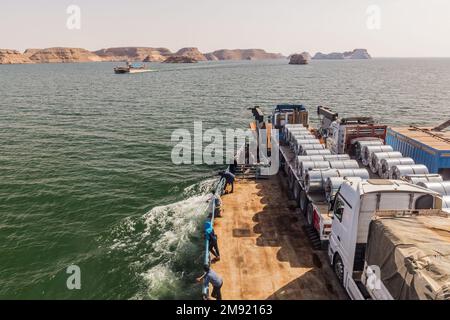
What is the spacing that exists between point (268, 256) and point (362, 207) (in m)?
4.91

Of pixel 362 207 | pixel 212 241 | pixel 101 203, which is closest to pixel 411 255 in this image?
pixel 362 207

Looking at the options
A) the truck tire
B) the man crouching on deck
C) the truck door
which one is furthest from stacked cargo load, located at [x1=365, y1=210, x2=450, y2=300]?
the truck tire

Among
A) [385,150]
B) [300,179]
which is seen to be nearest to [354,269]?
[300,179]

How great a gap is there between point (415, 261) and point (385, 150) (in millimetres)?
12840

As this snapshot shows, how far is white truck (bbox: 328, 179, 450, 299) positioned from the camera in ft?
31.1

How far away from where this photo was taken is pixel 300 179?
1786 centimetres

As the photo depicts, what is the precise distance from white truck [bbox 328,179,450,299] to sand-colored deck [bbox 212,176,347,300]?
115 centimetres

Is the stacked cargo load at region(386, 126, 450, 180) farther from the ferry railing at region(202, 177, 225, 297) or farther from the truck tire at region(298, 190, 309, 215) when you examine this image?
the ferry railing at region(202, 177, 225, 297)

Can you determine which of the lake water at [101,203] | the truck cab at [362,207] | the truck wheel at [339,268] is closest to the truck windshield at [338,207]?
the truck cab at [362,207]

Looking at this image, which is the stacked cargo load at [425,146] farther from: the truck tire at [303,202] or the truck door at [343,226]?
the truck door at [343,226]

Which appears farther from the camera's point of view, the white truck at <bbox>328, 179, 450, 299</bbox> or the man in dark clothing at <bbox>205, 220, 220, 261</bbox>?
the man in dark clothing at <bbox>205, 220, 220, 261</bbox>

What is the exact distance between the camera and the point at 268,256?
14.2 metres

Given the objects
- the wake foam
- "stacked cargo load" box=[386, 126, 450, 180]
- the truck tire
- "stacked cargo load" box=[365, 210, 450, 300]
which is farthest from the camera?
"stacked cargo load" box=[386, 126, 450, 180]

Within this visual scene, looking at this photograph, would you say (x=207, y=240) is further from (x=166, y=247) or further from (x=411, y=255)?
(x=411, y=255)
